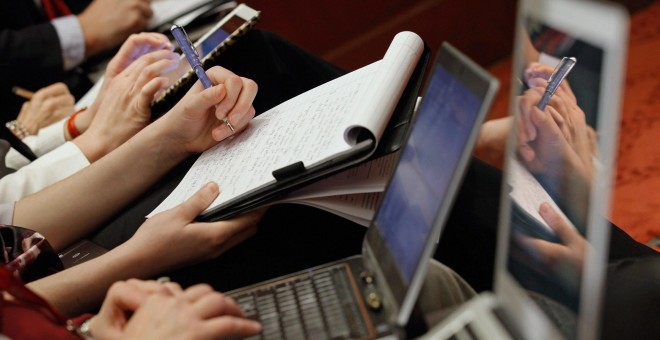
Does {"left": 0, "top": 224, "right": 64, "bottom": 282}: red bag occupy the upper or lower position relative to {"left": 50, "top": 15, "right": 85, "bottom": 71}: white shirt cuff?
lower

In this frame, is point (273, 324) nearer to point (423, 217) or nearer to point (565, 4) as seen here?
point (423, 217)

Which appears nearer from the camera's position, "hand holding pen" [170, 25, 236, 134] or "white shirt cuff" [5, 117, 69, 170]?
"hand holding pen" [170, 25, 236, 134]

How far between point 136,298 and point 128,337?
5 cm

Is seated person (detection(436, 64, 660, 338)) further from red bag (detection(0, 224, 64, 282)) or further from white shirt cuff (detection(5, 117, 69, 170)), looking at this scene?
white shirt cuff (detection(5, 117, 69, 170))

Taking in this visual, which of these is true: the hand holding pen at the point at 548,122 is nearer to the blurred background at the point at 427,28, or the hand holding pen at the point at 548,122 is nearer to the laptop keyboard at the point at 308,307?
the laptop keyboard at the point at 308,307

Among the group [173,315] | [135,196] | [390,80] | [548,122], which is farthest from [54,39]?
[548,122]

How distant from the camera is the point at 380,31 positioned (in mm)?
2131

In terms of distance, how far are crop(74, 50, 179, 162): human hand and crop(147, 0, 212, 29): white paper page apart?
0.51m

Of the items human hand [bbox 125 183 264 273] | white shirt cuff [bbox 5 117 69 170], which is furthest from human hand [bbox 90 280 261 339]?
white shirt cuff [bbox 5 117 69 170]

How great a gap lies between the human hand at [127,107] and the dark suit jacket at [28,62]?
1.95 feet

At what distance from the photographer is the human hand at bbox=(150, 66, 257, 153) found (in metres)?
0.91

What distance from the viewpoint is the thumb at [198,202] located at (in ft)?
2.65

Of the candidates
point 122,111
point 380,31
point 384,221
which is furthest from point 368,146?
point 380,31

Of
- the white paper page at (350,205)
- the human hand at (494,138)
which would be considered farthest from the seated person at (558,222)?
the human hand at (494,138)
